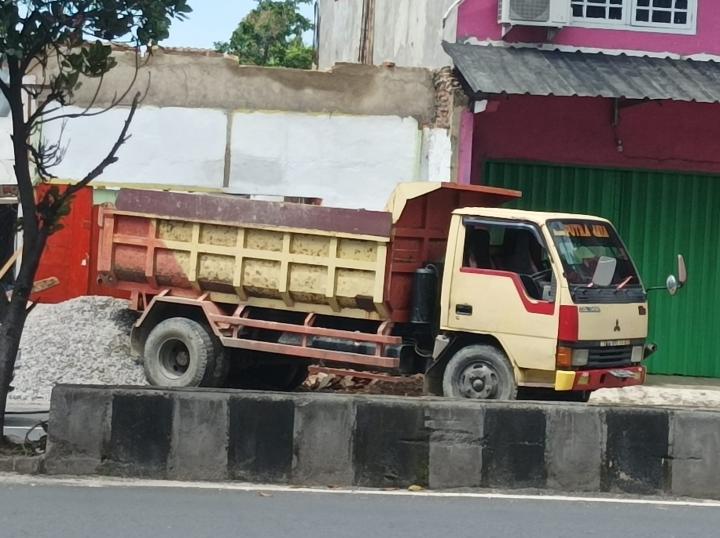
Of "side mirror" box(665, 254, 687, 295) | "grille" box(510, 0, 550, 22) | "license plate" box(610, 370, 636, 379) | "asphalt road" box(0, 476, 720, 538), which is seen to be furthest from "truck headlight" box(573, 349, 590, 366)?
"grille" box(510, 0, 550, 22)

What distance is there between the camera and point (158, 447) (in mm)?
8867

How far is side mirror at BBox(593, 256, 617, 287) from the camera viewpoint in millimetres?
12117

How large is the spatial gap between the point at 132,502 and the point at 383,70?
33.2 ft

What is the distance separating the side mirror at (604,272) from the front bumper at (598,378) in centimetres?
83

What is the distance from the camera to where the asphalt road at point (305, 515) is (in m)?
7.41

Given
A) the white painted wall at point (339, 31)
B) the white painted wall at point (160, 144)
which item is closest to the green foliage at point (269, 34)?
the white painted wall at point (339, 31)

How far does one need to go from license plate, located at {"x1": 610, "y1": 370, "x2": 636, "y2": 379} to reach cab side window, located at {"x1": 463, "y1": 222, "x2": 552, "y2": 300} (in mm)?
1172

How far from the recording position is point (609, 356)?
40.2 feet

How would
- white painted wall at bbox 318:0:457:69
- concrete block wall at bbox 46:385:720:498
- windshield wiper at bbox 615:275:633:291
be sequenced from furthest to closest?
white painted wall at bbox 318:0:457:69 → windshield wiper at bbox 615:275:633:291 → concrete block wall at bbox 46:385:720:498

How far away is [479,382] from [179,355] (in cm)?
349

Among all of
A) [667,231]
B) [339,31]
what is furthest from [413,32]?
[339,31]

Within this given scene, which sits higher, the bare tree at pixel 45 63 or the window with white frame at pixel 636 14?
the window with white frame at pixel 636 14

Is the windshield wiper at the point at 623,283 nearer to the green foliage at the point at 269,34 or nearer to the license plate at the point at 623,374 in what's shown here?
the license plate at the point at 623,374

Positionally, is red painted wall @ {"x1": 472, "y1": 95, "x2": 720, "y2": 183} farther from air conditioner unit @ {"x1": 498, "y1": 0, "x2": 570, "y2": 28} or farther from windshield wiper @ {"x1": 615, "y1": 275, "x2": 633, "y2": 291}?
windshield wiper @ {"x1": 615, "y1": 275, "x2": 633, "y2": 291}
